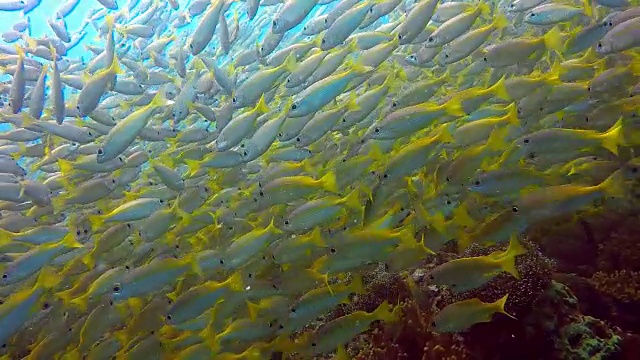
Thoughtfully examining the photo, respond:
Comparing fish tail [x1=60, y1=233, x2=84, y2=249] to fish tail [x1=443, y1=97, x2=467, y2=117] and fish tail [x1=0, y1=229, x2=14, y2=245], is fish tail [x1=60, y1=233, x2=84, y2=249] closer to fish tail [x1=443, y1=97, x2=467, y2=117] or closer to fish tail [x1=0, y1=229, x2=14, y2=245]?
fish tail [x1=0, y1=229, x2=14, y2=245]

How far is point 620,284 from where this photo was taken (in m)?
4.35

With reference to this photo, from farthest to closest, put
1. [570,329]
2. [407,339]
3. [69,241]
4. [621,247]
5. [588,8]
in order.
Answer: [621,247], [588,8], [407,339], [69,241], [570,329]

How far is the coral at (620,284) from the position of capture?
14.0ft

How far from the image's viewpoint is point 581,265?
4.97 metres

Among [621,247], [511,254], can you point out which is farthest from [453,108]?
[621,247]

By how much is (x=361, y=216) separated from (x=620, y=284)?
2514mm

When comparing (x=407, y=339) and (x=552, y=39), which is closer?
(x=407, y=339)

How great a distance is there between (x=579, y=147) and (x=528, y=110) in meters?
0.78

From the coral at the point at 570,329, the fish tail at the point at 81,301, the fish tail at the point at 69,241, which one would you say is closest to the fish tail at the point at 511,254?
the coral at the point at 570,329

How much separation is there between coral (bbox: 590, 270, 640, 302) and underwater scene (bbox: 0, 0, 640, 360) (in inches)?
0.7

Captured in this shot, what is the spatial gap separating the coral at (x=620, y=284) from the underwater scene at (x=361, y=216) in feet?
0.06

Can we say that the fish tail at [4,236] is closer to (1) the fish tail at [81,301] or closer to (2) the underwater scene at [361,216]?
(2) the underwater scene at [361,216]

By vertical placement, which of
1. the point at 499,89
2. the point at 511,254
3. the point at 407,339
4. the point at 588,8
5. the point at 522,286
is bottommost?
the point at 407,339

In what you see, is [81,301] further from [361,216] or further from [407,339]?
[407,339]
